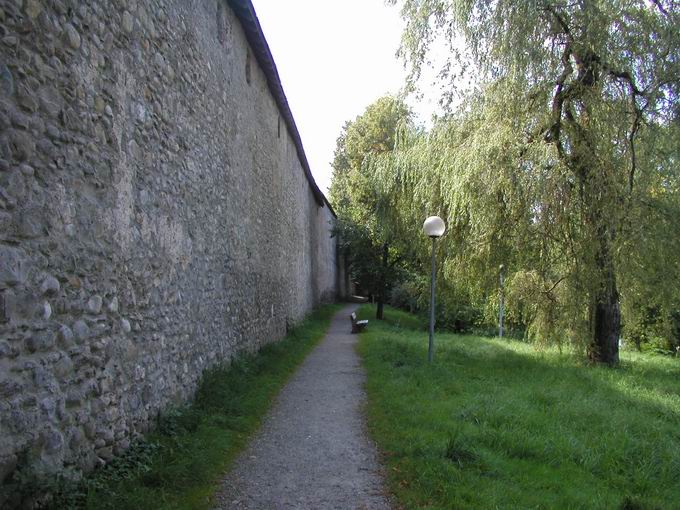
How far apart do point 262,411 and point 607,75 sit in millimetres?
7233

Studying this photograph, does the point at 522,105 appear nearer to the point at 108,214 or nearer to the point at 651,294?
the point at 651,294

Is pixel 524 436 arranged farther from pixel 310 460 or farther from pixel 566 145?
pixel 566 145

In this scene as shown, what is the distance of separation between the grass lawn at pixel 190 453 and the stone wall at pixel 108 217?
206 mm

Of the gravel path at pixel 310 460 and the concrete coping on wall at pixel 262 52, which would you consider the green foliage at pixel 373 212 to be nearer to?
the concrete coping on wall at pixel 262 52

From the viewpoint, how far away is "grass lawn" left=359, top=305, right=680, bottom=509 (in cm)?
413

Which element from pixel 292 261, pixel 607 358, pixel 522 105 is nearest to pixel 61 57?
pixel 522 105

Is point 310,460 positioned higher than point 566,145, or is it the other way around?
point 566,145

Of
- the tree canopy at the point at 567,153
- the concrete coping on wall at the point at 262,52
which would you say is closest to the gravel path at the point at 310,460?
the tree canopy at the point at 567,153

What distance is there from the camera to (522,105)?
9.25m

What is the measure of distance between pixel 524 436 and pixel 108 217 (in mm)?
4215

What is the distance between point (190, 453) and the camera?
4.54m

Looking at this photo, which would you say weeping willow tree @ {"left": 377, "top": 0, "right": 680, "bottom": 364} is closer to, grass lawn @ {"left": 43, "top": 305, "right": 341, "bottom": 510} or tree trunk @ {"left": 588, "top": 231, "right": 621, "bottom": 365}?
tree trunk @ {"left": 588, "top": 231, "right": 621, "bottom": 365}

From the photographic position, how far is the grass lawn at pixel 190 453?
11.6ft

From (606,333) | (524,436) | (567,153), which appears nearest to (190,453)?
(524,436)
